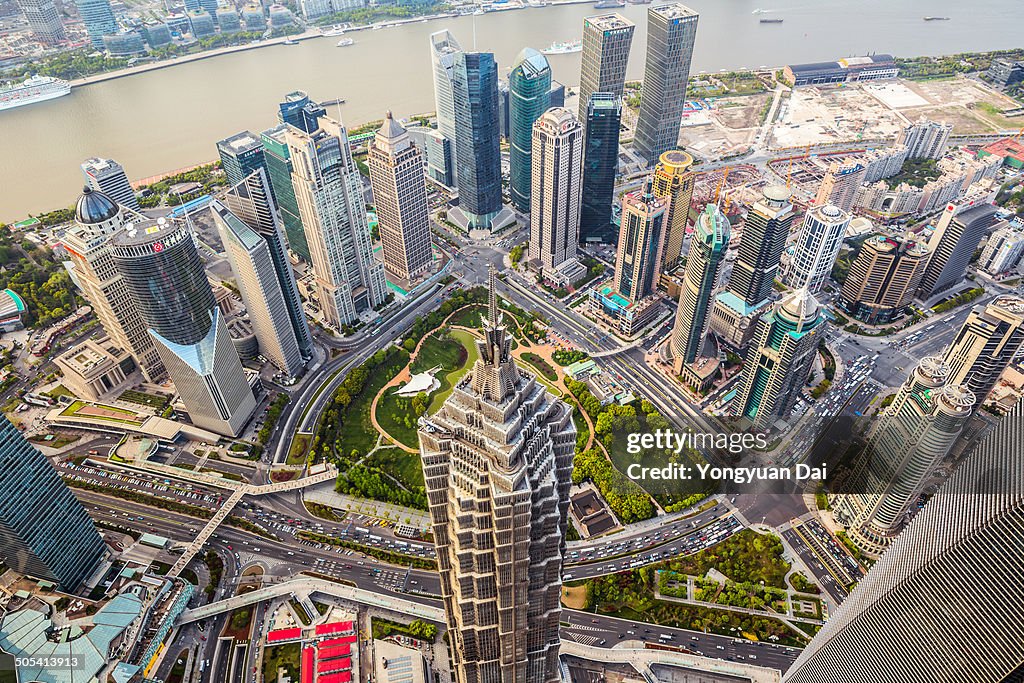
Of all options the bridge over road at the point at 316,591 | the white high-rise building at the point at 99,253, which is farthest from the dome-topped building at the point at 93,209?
the bridge over road at the point at 316,591

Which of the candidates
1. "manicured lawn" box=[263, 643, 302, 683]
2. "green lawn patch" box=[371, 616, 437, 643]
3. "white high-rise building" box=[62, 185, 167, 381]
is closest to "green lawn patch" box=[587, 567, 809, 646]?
"green lawn patch" box=[371, 616, 437, 643]

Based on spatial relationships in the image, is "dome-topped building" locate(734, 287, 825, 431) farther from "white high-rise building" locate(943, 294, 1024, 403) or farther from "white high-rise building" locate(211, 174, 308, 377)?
"white high-rise building" locate(211, 174, 308, 377)

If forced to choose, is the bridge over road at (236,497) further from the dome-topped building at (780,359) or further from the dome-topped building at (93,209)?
the dome-topped building at (780,359)

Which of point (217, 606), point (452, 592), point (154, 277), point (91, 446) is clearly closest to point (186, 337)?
point (154, 277)

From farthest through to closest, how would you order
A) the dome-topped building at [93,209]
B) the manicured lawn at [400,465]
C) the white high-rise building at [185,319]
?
1. the manicured lawn at [400,465]
2. the dome-topped building at [93,209]
3. the white high-rise building at [185,319]

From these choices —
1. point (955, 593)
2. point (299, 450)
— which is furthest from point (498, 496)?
point (299, 450)

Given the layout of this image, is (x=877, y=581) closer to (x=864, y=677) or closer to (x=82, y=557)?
(x=864, y=677)
